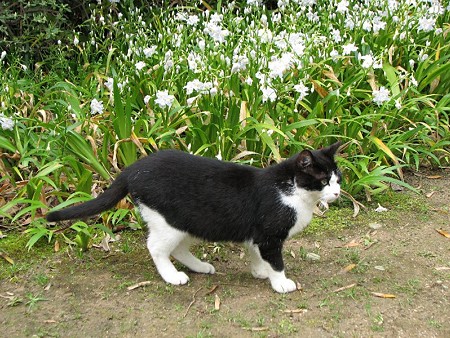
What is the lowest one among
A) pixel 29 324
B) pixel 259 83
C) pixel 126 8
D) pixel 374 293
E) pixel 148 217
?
pixel 374 293

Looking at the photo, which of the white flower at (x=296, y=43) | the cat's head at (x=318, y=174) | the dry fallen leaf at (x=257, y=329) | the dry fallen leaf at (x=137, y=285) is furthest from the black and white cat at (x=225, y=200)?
the white flower at (x=296, y=43)

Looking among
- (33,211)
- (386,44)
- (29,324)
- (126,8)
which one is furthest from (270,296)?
(126,8)

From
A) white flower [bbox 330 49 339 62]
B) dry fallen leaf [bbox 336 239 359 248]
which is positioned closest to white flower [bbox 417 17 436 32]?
white flower [bbox 330 49 339 62]

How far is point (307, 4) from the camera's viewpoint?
6.04 metres

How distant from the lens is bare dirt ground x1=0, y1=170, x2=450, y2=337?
3391 mm

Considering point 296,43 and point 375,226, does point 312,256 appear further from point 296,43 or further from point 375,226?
point 296,43

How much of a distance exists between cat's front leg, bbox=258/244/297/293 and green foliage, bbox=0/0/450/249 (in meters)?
1.09

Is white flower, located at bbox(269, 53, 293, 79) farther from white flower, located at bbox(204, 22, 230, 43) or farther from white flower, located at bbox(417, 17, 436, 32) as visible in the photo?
white flower, located at bbox(417, 17, 436, 32)

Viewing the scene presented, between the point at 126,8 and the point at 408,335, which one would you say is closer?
the point at 408,335

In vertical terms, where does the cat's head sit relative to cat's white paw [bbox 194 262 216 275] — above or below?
above

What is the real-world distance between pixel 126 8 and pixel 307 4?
1999 mm

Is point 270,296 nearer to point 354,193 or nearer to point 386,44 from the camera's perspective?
point 354,193

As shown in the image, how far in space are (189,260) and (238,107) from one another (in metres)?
1.34

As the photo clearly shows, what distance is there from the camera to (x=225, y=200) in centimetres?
370
